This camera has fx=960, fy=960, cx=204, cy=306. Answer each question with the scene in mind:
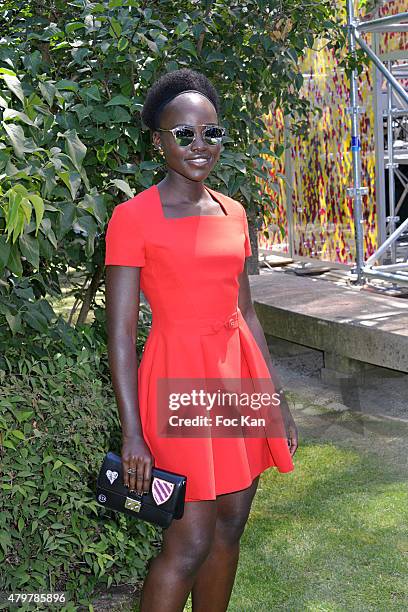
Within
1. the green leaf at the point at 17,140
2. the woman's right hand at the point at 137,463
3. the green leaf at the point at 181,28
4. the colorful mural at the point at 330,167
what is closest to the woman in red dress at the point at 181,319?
the woman's right hand at the point at 137,463

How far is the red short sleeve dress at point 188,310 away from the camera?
102 inches

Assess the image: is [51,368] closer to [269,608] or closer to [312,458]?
[269,608]

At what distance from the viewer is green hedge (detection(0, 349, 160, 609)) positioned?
10.4 feet

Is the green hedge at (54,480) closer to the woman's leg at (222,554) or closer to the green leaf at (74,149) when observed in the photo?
the woman's leg at (222,554)

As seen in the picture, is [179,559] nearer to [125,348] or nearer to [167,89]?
[125,348]

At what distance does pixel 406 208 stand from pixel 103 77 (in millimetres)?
7738

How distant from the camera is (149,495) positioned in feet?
8.38

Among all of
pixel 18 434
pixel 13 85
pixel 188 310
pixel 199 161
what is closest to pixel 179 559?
pixel 188 310

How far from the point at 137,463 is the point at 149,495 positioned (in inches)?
3.7

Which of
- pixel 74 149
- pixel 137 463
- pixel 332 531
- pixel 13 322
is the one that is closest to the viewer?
pixel 137 463

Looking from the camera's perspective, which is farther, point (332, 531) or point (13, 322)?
point (332, 531)

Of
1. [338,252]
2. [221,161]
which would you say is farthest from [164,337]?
[338,252]

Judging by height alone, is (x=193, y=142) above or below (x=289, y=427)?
above

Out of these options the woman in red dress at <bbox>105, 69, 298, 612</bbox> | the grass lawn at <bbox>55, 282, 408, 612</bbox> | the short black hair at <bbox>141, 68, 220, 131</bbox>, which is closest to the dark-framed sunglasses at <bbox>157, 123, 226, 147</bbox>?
the woman in red dress at <bbox>105, 69, 298, 612</bbox>
